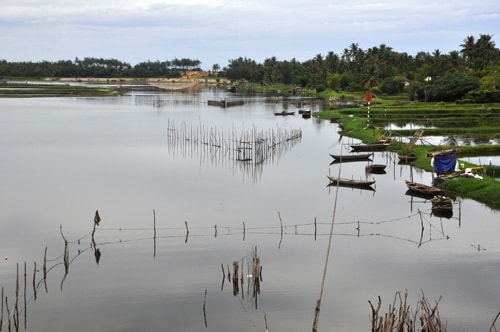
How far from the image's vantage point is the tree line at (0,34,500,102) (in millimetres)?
61062

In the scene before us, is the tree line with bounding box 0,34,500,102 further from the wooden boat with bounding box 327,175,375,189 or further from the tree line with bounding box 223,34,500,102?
the wooden boat with bounding box 327,175,375,189

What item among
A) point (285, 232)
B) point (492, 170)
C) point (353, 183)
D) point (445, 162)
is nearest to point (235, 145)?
point (353, 183)

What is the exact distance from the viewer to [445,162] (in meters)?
25.9

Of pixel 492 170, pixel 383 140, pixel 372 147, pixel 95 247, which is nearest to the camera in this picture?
pixel 95 247

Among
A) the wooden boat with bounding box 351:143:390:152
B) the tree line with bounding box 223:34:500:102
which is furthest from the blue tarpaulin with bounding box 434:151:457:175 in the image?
the tree line with bounding box 223:34:500:102

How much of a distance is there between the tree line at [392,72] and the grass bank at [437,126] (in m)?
3.45

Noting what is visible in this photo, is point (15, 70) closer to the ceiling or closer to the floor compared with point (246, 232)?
closer to the ceiling

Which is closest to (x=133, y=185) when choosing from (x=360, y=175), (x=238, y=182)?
(x=238, y=182)

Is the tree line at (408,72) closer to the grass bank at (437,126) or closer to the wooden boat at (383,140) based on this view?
the grass bank at (437,126)

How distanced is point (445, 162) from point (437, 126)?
21896 millimetres

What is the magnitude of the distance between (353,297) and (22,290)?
815 cm

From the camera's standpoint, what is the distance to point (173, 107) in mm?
76188

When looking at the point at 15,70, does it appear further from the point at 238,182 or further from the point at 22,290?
the point at 22,290

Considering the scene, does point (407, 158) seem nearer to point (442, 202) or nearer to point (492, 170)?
point (492, 170)
